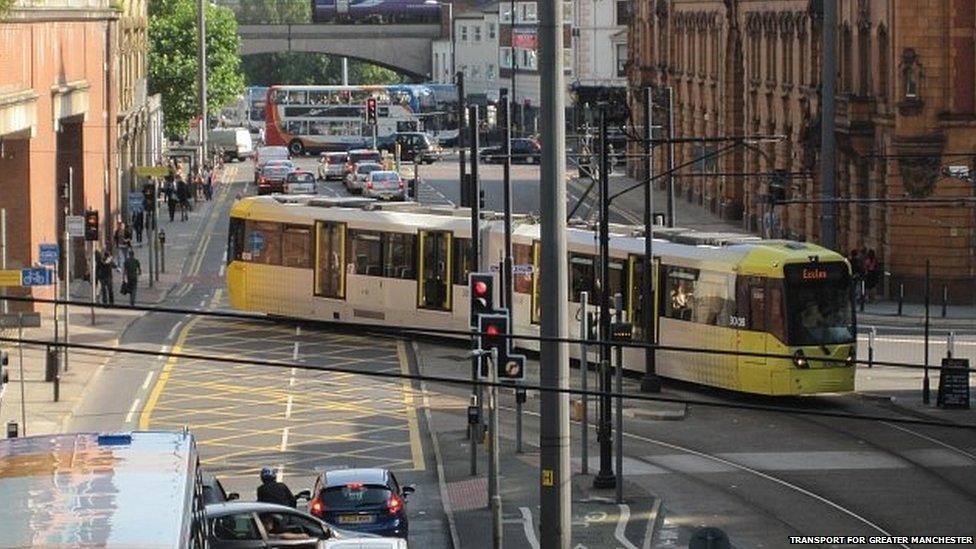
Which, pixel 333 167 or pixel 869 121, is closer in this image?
pixel 869 121

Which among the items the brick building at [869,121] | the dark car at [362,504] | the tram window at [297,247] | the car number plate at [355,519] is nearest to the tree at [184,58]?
the brick building at [869,121]

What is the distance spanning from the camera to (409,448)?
4041 centimetres

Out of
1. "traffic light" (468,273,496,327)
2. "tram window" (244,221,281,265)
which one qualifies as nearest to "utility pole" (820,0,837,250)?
"tram window" (244,221,281,265)

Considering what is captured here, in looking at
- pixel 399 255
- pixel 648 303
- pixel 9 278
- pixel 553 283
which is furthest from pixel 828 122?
pixel 553 283

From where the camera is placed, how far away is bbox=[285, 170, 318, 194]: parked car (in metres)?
94.1

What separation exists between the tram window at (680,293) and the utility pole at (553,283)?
63.8ft

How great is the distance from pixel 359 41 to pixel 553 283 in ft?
495

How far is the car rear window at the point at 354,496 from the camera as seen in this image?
102 ft

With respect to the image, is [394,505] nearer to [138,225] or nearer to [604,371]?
[604,371]

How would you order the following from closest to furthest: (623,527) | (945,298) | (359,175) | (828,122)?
(623,527) < (828,122) < (945,298) < (359,175)

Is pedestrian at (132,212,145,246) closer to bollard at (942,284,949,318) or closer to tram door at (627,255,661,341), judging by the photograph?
bollard at (942,284,949,318)

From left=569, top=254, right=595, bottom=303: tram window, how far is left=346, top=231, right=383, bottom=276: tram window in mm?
6151

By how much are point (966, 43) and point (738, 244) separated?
19455 millimetres

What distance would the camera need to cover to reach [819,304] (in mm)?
43375
